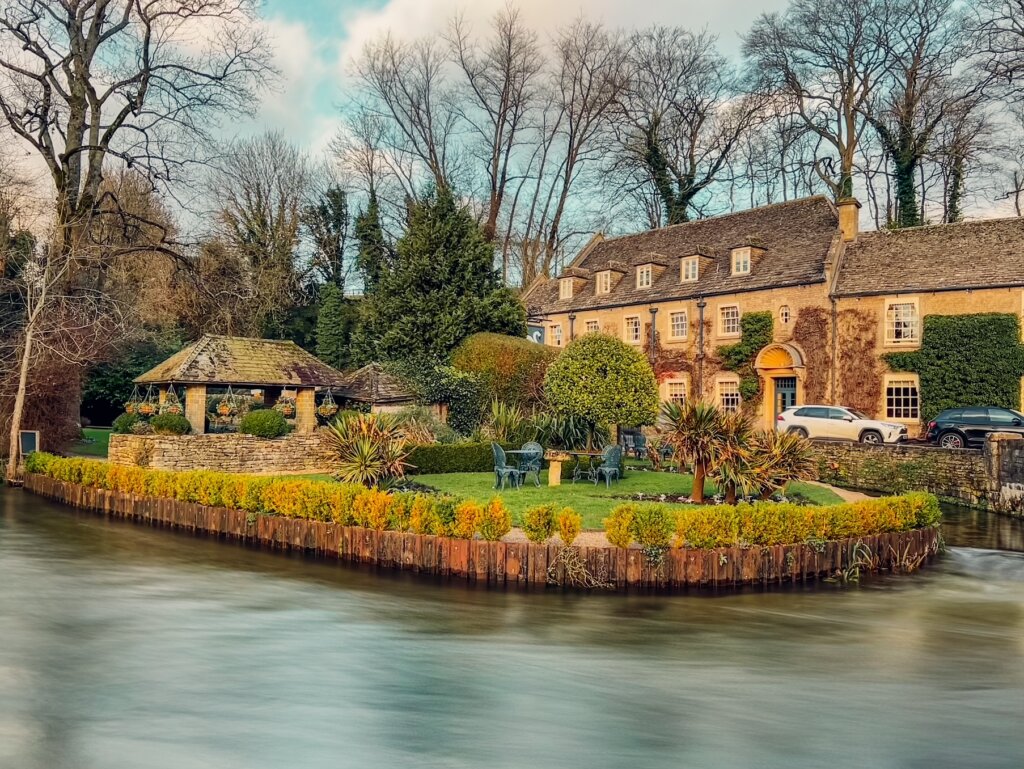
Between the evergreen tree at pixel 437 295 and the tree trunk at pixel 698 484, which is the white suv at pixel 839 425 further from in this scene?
the tree trunk at pixel 698 484

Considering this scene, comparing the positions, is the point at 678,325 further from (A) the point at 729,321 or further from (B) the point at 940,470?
(B) the point at 940,470

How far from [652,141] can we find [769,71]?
7272 millimetres

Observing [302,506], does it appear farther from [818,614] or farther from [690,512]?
[818,614]

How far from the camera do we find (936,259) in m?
30.5

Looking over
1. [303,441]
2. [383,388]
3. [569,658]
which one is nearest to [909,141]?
[383,388]

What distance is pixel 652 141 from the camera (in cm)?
4647

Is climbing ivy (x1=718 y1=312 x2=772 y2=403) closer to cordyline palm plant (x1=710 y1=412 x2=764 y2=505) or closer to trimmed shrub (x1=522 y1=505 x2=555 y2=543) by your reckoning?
cordyline palm plant (x1=710 y1=412 x2=764 y2=505)

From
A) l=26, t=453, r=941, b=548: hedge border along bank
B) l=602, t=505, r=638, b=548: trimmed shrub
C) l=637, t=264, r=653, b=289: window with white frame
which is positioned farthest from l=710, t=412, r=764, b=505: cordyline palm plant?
l=637, t=264, r=653, b=289: window with white frame

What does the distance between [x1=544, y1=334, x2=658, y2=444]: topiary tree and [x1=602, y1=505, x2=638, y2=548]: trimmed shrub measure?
9.72 meters

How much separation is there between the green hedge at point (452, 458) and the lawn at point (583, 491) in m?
0.55

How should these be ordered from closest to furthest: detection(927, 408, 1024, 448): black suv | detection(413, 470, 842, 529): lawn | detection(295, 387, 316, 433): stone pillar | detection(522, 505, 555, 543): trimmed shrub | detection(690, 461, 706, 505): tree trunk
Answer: detection(522, 505, 555, 543): trimmed shrub < detection(690, 461, 706, 505): tree trunk < detection(413, 470, 842, 529): lawn < detection(927, 408, 1024, 448): black suv < detection(295, 387, 316, 433): stone pillar

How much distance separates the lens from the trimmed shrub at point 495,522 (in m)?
11.6

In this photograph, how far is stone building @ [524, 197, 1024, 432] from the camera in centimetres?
2981

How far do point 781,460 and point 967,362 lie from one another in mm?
18161
